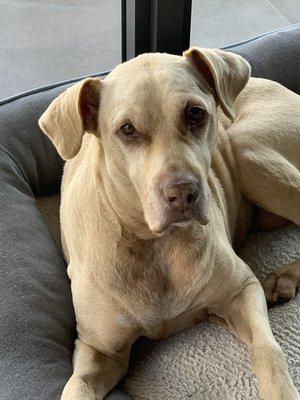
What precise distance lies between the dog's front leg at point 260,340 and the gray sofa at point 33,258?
1.03ft

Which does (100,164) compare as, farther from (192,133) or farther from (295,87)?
(295,87)

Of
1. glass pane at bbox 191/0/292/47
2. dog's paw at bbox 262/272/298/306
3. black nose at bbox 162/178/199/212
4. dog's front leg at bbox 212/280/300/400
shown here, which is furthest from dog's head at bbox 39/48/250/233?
glass pane at bbox 191/0/292/47

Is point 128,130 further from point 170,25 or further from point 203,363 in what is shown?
point 170,25

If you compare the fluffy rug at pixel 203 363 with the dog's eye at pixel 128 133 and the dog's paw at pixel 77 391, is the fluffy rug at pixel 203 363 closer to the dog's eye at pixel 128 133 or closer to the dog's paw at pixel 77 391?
the dog's paw at pixel 77 391

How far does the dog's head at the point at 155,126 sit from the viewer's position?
1.49m

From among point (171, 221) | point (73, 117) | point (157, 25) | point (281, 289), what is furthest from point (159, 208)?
point (157, 25)

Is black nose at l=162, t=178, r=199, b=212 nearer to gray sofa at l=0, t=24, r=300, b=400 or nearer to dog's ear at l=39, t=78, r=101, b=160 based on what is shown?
dog's ear at l=39, t=78, r=101, b=160

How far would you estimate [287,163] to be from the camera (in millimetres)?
2172

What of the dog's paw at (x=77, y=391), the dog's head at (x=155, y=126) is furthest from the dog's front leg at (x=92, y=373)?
the dog's head at (x=155, y=126)

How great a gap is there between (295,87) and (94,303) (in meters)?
1.41

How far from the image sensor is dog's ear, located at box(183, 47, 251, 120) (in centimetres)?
168

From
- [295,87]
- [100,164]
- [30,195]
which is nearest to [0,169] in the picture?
[30,195]

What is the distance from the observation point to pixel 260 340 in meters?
1.78

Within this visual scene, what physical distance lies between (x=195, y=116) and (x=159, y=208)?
0.24 m
